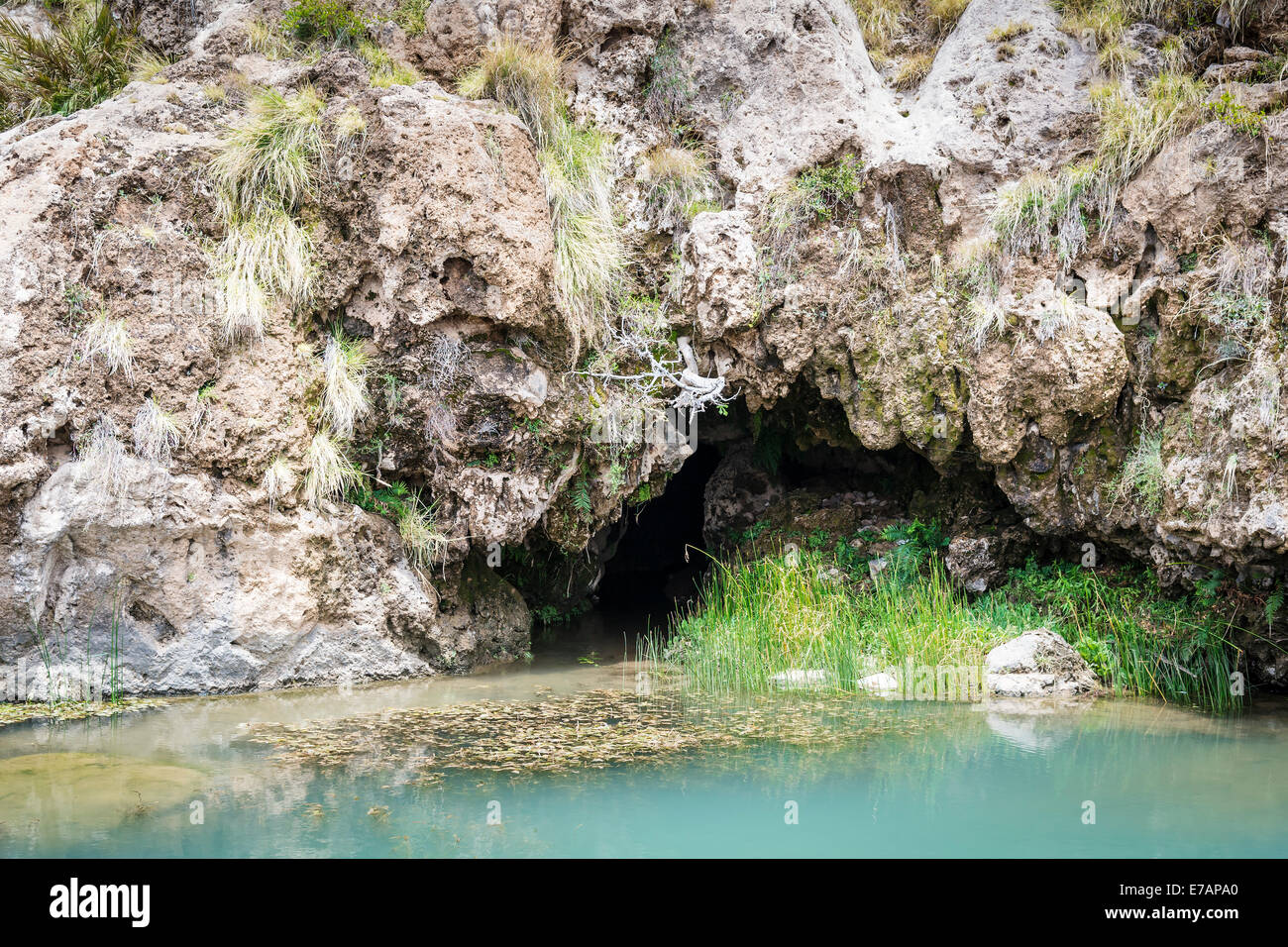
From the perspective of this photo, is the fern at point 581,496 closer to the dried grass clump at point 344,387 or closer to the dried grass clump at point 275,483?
the dried grass clump at point 344,387

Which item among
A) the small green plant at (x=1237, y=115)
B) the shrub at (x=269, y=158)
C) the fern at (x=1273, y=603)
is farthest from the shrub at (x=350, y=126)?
the fern at (x=1273, y=603)

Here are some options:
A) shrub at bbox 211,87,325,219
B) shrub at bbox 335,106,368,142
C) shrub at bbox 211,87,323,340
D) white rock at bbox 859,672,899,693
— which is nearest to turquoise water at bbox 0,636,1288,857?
white rock at bbox 859,672,899,693

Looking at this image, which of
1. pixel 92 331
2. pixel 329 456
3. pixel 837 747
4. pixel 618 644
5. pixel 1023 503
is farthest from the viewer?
pixel 618 644

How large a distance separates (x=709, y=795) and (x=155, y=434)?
4707 mm

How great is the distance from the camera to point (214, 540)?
6.83 meters

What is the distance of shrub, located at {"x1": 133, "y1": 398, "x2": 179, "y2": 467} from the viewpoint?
662 centimetres

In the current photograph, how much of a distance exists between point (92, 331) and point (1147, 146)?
7873 millimetres

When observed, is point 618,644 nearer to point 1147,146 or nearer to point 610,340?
point 610,340

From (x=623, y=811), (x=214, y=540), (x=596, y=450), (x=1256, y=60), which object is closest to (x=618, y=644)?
(x=596, y=450)

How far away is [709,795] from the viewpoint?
181 inches

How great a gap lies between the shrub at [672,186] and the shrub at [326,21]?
2.91 meters

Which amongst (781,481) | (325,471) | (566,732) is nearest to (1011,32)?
(781,481)

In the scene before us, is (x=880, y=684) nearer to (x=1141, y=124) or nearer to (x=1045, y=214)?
(x=1045, y=214)

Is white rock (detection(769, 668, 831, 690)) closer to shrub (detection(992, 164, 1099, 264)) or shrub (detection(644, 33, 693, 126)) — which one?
shrub (detection(992, 164, 1099, 264))
